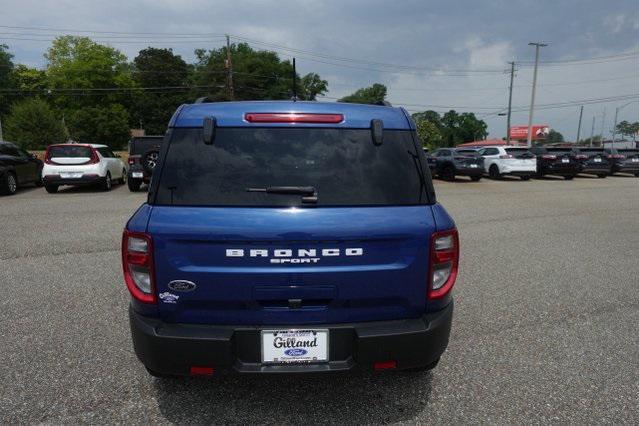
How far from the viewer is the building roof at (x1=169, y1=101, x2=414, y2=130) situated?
2.55 m

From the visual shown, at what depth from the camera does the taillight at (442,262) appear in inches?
96.4

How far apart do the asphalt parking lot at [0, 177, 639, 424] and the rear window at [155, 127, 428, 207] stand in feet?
3.49

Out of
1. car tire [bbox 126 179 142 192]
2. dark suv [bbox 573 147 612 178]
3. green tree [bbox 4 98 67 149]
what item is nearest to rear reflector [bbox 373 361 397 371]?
car tire [bbox 126 179 142 192]

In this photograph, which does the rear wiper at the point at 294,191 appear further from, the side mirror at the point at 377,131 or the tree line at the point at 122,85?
the tree line at the point at 122,85

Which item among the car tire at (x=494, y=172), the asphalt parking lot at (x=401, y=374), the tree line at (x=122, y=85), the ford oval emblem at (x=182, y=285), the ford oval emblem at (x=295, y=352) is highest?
the tree line at (x=122, y=85)

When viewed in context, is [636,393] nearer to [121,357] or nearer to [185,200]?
[185,200]

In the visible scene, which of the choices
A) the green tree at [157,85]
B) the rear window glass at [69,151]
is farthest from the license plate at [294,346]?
the green tree at [157,85]

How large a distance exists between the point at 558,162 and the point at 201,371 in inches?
897

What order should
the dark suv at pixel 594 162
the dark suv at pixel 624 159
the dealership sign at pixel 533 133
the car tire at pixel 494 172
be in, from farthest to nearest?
the dealership sign at pixel 533 133 < the dark suv at pixel 624 159 < the dark suv at pixel 594 162 < the car tire at pixel 494 172

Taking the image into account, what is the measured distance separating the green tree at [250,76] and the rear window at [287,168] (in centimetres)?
6865

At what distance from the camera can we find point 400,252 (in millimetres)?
2387

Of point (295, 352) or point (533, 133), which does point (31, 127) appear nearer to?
point (295, 352)

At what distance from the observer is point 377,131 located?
2.55 m

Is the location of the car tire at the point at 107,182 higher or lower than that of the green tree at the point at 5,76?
lower
